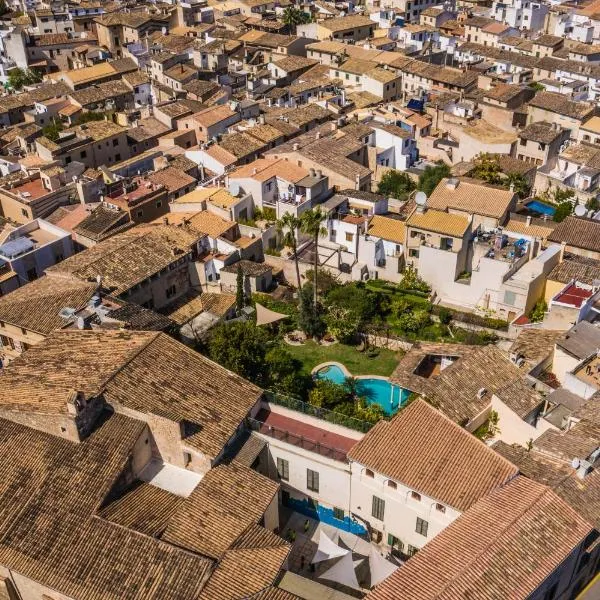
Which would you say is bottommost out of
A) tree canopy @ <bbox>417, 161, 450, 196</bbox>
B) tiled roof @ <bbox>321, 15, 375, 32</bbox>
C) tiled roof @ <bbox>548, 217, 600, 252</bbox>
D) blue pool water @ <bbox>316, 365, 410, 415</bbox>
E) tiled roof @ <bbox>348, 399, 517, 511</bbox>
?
blue pool water @ <bbox>316, 365, 410, 415</bbox>

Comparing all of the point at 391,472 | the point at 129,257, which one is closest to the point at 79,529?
the point at 391,472

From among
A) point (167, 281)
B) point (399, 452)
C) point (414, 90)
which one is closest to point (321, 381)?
point (399, 452)

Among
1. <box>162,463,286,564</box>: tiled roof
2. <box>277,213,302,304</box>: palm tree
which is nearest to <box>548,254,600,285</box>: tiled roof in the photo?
<box>277,213,302,304</box>: palm tree

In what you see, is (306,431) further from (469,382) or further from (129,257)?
(129,257)

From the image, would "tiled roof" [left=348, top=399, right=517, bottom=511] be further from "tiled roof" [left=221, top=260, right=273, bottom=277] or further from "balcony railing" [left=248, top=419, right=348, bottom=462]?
"tiled roof" [left=221, top=260, right=273, bottom=277]

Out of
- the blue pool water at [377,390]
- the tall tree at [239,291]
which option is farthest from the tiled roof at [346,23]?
the blue pool water at [377,390]

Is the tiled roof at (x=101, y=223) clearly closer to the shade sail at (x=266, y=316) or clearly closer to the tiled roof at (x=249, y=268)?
the tiled roof at (x=249, y=268)
